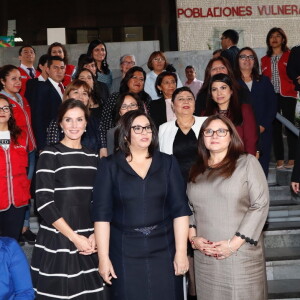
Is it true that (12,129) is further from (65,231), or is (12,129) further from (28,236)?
(65,231)

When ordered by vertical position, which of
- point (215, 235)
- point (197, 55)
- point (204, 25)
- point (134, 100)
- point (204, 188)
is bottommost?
point (215, 235)

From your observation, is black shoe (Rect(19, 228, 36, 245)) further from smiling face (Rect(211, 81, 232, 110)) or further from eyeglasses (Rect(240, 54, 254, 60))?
eyeglasses (Rect(240, 54, 254, 60))

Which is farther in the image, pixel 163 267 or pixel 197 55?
pixel 197 55

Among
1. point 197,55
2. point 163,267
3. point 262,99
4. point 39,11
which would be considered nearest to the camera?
point 163,267

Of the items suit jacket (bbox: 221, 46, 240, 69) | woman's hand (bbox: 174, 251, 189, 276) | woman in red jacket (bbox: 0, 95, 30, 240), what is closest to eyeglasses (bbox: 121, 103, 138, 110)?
woman in red jacket (bbox: 0, 95, 30, 240)

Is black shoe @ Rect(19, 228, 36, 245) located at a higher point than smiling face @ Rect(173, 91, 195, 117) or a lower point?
lower

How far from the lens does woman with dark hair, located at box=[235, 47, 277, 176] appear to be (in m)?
6.08

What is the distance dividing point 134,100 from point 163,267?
1865 millimetres

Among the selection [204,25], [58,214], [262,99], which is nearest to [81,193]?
[58,214]

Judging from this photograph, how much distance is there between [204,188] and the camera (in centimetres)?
383

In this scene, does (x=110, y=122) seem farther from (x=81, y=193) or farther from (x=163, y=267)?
(x=163, y=267)

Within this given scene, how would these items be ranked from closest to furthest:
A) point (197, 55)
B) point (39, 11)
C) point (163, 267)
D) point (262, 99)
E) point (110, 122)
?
point (163, 267) → point (110, 122) → point (262, 99) → point (197, 55) → point (39, 11)

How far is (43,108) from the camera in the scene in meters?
6.14

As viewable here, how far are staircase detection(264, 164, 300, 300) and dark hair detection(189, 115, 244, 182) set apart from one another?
1603 millimetres
